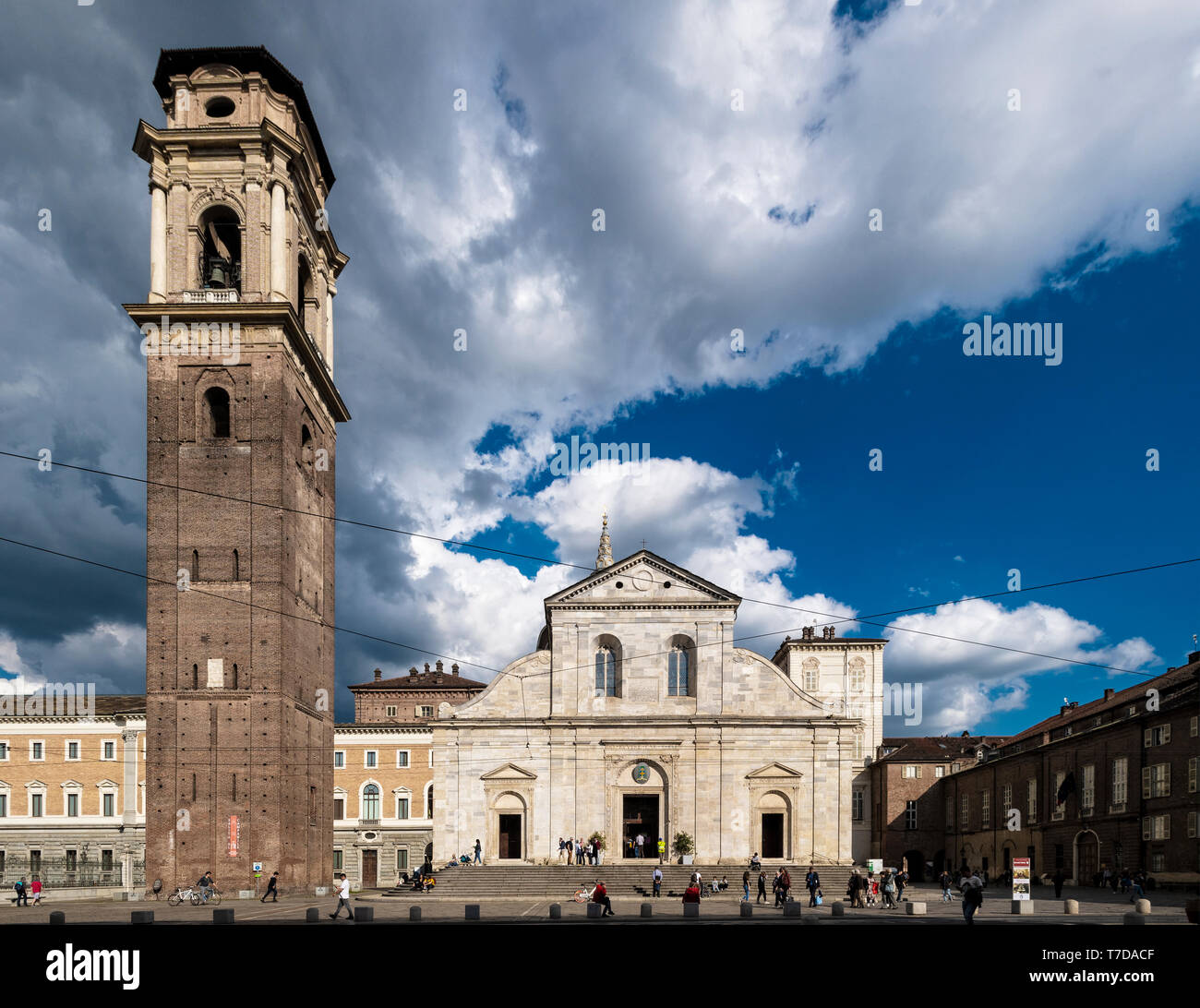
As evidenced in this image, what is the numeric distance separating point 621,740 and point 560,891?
9.72 meters

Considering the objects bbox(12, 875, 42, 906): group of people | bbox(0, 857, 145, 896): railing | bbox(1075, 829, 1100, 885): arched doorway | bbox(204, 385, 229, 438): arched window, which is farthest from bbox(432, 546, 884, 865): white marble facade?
bbox(0, 857, 145, 896): railing

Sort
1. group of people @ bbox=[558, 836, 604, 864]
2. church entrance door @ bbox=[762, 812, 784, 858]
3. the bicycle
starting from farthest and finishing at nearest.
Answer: church entrance door @ bbox=[762, 812, 784, 858], group of people @ bbox=[558, 836, 604, 864], the bicycle

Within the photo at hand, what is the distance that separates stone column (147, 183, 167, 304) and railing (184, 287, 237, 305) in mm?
977

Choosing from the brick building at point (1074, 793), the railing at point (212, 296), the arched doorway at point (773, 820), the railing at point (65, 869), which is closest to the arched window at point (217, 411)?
the railing at point (212, 296)

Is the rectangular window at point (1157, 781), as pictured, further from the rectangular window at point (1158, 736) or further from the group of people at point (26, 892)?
the group of people at point (26, 892)

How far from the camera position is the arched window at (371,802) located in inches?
2547

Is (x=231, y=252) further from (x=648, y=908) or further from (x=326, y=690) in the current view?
(x=648, y=908)

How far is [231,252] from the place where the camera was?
48.1 metres

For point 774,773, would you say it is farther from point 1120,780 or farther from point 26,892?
point 26,892

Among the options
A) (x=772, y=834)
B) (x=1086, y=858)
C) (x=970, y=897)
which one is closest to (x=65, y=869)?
(x=772, y=834)

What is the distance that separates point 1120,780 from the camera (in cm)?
4438

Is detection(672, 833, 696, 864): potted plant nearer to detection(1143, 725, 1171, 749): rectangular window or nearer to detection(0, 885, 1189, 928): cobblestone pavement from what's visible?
detection(0, 885, 1189, 928): cobblestone pavement

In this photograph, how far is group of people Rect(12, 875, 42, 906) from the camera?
37750 mm
